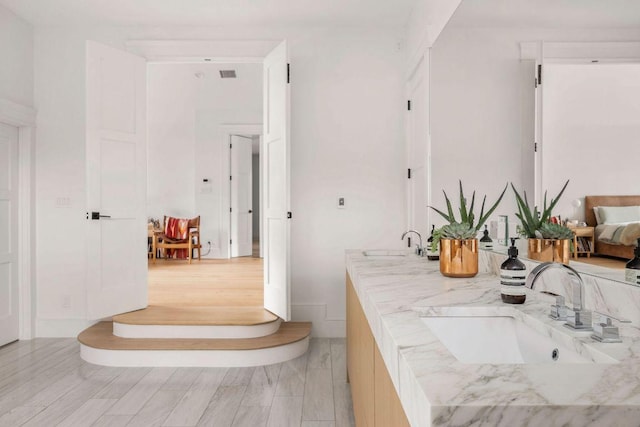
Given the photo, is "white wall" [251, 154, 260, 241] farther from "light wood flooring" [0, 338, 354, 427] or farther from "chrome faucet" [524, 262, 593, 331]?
"chrome faucet" [524, 262, 593, 331]

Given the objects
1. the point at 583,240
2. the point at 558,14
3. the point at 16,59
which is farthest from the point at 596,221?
the point at 16,59

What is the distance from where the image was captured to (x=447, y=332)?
118 cm

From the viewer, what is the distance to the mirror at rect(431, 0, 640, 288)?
105 cm

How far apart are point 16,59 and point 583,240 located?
4368 mm

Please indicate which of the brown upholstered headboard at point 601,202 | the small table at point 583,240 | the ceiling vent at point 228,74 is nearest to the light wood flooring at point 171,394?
the small table at point 583,240

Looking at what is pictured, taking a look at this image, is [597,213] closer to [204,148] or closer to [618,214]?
[618,214]

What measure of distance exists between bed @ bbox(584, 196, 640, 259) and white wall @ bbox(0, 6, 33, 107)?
416cm

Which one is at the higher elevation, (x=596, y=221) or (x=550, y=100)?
(x=550, y=100)

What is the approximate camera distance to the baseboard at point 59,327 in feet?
12.8

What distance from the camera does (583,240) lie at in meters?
1.27

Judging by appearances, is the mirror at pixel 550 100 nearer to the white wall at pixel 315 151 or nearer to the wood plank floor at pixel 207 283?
the white wall at pixel 315 151

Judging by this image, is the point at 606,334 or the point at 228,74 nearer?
the point at 606,334

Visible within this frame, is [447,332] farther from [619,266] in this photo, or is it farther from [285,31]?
[285,31]

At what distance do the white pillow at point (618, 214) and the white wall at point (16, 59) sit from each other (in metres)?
4.20
